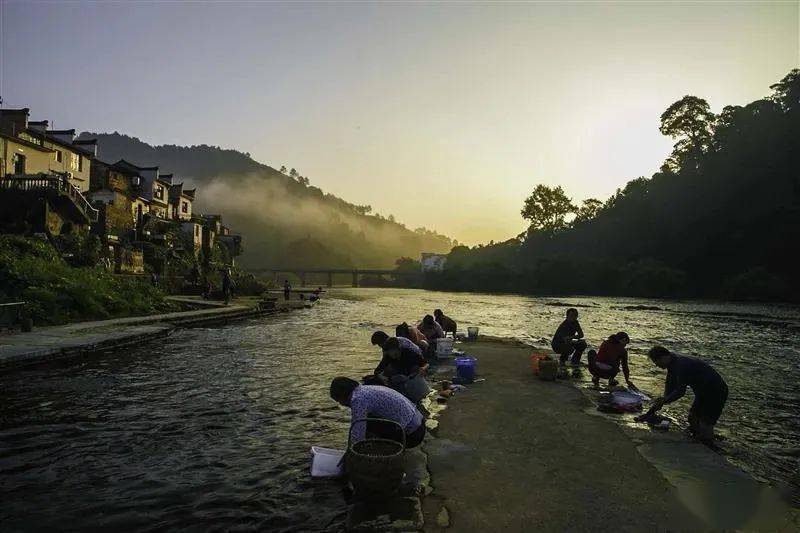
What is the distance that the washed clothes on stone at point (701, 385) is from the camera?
29.6ft

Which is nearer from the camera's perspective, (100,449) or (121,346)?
(100,449)

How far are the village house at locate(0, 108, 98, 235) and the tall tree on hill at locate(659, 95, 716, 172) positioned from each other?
123256 mm

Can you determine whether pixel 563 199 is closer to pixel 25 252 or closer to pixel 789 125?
pixel 789 125

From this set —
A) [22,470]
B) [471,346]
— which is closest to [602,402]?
[471,346]

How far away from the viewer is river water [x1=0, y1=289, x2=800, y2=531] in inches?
253

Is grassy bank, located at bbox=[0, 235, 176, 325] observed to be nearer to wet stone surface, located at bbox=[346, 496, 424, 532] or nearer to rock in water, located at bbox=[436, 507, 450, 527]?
wet stone surface, located at bbox=[346, 496, 424, 532]

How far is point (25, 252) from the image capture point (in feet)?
90.3

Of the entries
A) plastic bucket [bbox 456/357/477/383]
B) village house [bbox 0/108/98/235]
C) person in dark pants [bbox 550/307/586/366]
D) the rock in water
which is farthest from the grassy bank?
the rock in water

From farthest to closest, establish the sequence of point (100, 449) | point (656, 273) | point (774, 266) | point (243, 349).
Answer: point (656, 273) < point (774, 266) < point (243, 349) < point (100, 449)

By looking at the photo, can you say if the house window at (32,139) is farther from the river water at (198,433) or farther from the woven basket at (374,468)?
the woven basket at (374,468)

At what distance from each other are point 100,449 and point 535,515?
7.61 metres

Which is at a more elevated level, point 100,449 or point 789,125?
point 789,125

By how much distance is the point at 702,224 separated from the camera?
98.3 metres

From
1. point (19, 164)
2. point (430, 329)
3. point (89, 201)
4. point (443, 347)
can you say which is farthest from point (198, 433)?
point (89, 201)
